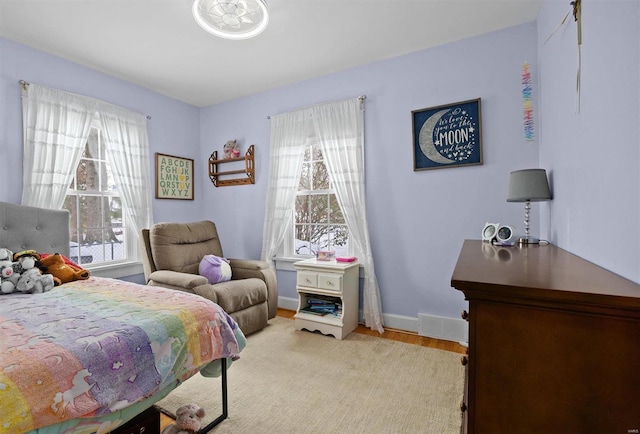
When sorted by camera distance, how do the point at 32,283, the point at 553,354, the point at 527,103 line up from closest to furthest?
the point at 553,354, the point at 32,283, the point at 527,103

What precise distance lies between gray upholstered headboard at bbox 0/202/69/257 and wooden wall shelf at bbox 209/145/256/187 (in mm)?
1731

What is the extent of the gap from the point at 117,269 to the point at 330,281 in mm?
2252

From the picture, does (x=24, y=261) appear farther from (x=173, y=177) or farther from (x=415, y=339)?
(x=415, y=339)

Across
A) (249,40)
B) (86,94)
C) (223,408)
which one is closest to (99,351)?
(223,408)

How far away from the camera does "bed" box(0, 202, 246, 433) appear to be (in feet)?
3.18

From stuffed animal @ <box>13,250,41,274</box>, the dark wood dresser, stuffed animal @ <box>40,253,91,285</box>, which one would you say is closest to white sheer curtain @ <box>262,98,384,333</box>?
stuffed animal @ <box>40,253,91,285</box>

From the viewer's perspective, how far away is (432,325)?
2.85 m

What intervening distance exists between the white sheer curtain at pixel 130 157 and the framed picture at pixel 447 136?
2944 millimetres

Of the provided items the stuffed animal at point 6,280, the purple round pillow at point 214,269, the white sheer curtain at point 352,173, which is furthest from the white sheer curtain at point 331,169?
the stuffed animal at point 6,280

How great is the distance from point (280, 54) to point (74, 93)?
199 centimetres

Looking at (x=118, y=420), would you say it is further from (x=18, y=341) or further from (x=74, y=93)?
(x=74, y=93)

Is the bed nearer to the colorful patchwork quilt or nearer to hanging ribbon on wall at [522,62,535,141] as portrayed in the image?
the colorful patchwork quilt

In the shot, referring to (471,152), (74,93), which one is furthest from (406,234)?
(74,93)

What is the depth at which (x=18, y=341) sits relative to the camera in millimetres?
1140
